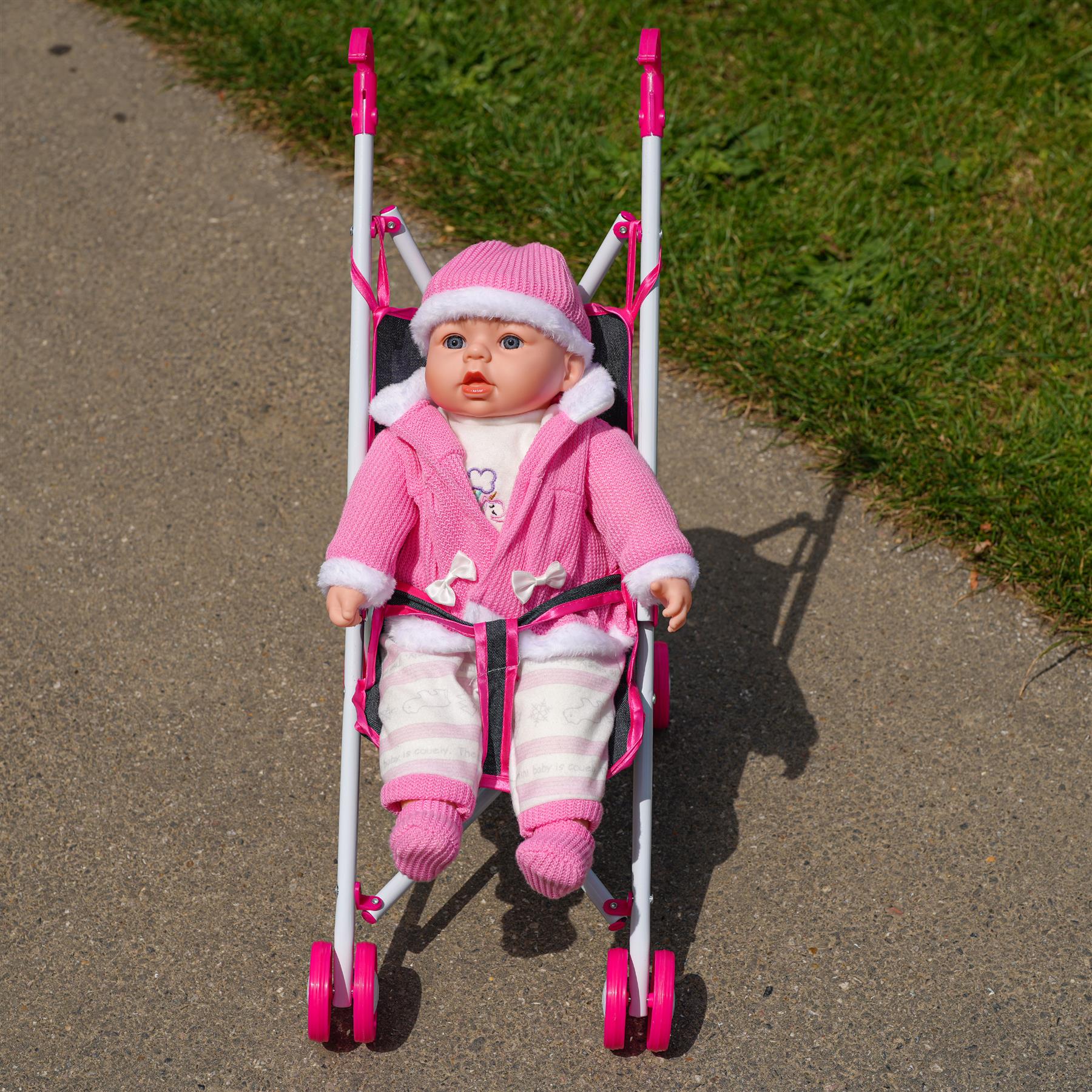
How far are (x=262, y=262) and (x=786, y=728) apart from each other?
2.49 meters

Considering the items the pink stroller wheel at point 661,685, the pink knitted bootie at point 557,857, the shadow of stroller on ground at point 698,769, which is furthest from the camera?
the pink stroller wheel at point 661,685

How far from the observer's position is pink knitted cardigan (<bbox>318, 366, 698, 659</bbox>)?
2.72 metres

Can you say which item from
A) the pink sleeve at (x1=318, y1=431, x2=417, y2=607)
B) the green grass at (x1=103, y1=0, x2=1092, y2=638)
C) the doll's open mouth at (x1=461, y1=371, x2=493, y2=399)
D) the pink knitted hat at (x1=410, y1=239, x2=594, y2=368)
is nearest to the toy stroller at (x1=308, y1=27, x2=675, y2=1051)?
the pink sleeve at (x1=318, y1=431, x2=417, y2=607)

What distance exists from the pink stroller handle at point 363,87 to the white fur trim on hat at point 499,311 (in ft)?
2.05

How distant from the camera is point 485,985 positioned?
2.93 m

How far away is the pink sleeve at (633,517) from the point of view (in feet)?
8.87

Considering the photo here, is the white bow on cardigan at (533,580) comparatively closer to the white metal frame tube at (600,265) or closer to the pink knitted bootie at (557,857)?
the pink knitted bootie at (557,857)

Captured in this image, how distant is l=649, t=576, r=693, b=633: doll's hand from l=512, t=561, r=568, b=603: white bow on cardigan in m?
0.20

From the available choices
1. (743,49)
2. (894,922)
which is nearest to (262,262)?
(743,49)

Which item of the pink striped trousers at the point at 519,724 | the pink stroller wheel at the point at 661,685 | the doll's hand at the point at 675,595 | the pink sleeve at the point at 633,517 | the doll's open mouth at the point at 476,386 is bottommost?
the pink stroller wheel at the point at 661,685

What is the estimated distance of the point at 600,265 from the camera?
318 centimetres

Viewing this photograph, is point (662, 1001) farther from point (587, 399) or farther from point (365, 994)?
point (587, 399)

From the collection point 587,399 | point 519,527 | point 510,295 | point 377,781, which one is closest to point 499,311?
point 510,295

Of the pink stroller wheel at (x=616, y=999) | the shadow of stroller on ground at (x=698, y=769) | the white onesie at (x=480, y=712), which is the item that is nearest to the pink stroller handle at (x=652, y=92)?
the white onesie at (x=480, y=712)
